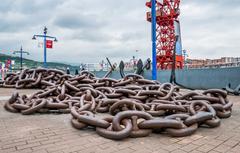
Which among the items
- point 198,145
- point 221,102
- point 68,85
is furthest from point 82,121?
point 221,102

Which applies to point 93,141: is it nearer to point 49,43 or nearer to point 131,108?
point 131,108

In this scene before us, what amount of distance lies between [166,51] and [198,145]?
27573 mm

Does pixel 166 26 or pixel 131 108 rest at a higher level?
pixel 166 26

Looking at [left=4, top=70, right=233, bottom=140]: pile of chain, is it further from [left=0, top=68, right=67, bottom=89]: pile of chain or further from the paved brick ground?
[left=0, top=68, right=67, bottom=89]: pile of chain

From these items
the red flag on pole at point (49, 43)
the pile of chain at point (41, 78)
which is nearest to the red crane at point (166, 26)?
the red flag on pole at point (49, 43)

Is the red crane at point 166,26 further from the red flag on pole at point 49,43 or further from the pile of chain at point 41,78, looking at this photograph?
the pile of chain at point 41,78

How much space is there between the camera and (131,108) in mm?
2865

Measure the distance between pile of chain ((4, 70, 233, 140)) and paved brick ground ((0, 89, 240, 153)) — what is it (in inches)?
3.6

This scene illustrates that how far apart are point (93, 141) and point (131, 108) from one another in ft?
2.79

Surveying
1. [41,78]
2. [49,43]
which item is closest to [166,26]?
[49,43]

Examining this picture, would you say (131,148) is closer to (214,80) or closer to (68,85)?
(68,85)

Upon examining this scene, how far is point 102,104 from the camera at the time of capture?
3.37 m

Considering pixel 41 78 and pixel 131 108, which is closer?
pixel 131 108

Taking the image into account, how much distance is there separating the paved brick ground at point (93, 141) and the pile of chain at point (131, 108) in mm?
91
